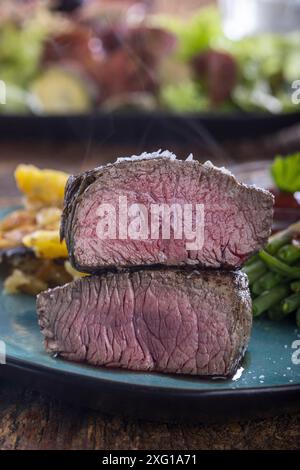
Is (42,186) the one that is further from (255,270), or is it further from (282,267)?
(282,267)

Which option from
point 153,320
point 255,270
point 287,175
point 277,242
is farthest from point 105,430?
point 287,175

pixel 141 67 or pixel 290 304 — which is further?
pixel 141 67

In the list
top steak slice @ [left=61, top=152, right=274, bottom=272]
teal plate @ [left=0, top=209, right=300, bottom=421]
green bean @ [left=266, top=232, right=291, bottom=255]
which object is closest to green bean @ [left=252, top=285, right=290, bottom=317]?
green bean @ [left=266, top=232, right=291, bottom=255]

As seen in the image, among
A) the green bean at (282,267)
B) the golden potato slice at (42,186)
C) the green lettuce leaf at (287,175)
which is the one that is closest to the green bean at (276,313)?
the green bean at (282,267)

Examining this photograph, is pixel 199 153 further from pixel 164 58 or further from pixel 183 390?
pixel 183 390

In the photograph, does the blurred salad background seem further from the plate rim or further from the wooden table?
the plate rim

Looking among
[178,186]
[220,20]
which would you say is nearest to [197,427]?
[178,186]
